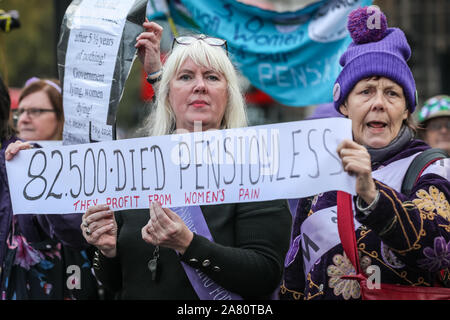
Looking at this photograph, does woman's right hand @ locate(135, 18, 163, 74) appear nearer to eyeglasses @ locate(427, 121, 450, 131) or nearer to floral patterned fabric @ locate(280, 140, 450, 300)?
floral patterned fabric @ locate(280, 140, 450, 300)

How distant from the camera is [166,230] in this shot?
254 centimetres

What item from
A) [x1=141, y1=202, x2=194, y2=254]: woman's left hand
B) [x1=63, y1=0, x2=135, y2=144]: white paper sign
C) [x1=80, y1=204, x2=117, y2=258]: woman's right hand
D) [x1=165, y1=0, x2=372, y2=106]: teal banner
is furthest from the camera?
[x1=165, y1=0, x2=372, y2=106]: teal banner

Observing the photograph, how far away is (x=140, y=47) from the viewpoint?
314cm

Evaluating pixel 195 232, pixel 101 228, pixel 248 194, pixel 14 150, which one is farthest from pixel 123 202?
pixel 14 150

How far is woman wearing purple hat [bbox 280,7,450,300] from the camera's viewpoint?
2.26 meters

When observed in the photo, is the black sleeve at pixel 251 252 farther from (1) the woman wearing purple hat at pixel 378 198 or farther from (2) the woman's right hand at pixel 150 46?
(2) the woman's right hand at pixel 150 46

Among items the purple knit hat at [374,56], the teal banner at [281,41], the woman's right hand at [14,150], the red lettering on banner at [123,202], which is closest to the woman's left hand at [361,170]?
the purple knit hat at [374,56]

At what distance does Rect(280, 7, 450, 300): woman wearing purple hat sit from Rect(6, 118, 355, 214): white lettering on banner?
0.15 m

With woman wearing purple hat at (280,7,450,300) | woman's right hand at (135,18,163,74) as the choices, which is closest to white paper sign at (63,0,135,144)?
woman's right hand at (135,18,163,74)

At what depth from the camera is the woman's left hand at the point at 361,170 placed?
2223mm

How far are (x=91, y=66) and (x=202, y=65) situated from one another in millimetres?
587

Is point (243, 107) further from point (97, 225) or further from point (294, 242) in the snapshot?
point (97, 225)

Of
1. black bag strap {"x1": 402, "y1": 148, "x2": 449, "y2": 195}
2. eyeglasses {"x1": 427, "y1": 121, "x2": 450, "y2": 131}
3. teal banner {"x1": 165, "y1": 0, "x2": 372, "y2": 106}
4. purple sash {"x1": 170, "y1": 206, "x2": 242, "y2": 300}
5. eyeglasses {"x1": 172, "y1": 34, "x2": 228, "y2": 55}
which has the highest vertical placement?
teal banner {"x1": 165, "y1": 0, "x2": 372, "y2": 106}

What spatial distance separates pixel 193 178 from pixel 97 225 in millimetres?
498
